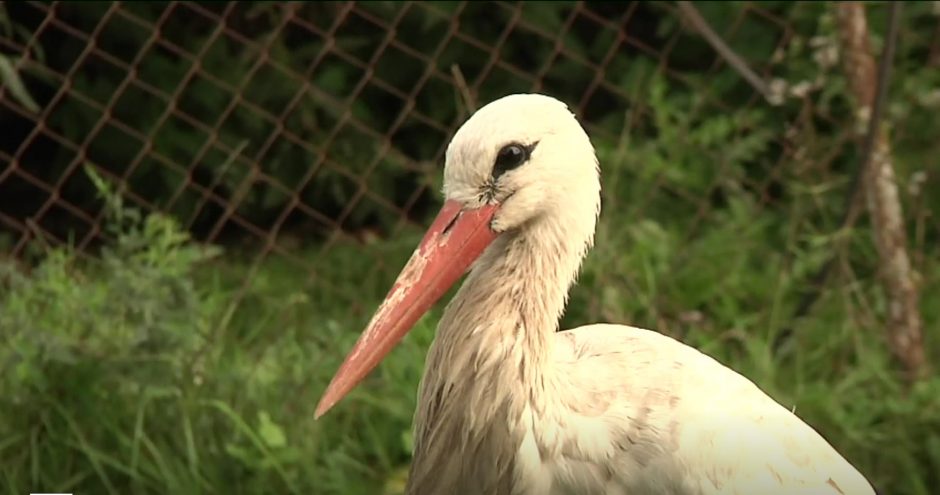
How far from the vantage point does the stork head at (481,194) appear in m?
2.38

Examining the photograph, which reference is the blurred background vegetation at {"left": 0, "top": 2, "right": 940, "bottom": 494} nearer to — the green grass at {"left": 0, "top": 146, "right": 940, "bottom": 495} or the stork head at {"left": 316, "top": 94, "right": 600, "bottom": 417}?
the green grass at {"left": 0, "top": 146, "right": 940, "bottom": 495}

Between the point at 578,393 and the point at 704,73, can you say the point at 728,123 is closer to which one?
the point at 704,73

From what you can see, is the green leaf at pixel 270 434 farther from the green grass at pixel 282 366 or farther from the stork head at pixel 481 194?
the stork head at pixel 481 194

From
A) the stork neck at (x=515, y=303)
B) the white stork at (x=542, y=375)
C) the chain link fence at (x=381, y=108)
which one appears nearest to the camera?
the white stork at (x=542, y=375)

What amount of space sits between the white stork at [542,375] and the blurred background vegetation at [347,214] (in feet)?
2.54

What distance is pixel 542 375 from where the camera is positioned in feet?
8.03

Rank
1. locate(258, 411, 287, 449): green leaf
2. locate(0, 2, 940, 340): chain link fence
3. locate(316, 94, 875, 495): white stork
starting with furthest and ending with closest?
locate(0, 2, 940, 340): chain link fence → locate(258, 411, 287, 449): green leaf → locate(316, 94, 875, 495): white stork

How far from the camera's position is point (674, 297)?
3834mm

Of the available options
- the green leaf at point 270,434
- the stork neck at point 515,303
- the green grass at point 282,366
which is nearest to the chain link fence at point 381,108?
the green grass at point 282,366

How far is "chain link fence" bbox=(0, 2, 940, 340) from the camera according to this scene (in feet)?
13.1

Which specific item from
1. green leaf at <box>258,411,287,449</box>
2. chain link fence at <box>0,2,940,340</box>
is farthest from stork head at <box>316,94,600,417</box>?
chain link fence at <box>0,2,940,340</box>

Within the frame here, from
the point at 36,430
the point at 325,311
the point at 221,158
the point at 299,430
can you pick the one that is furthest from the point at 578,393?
the point at 221,158

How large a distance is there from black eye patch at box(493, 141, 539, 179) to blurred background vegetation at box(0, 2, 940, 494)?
99 cm

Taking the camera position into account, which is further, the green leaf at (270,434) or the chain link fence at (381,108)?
the chain link fence at (381,108)
